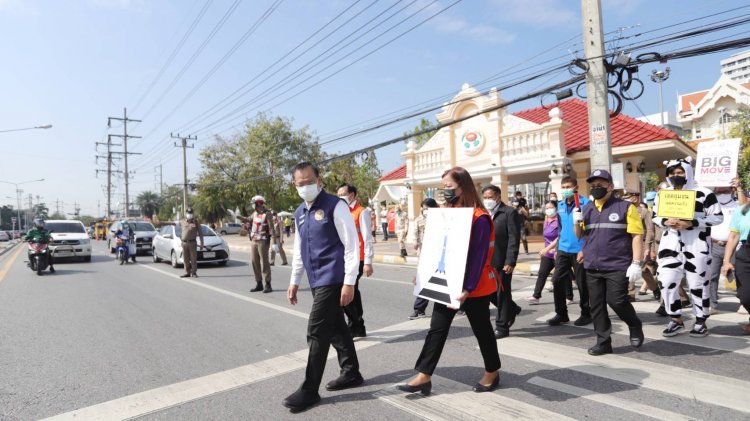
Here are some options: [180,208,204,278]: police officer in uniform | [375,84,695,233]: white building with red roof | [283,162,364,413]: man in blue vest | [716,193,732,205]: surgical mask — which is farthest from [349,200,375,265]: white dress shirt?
[375,84,695,233]: white building with red roof

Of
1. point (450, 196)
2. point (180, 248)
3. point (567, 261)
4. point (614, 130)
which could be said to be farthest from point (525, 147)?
point (450, 196)

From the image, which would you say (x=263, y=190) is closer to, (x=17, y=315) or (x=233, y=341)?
(x=17, y=315)

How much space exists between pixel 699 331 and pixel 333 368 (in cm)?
403

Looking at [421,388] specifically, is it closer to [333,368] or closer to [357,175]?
[333,368]

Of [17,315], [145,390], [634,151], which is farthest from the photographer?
[634,151]

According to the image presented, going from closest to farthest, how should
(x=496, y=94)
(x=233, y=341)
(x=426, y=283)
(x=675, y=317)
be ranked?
(x=426, y=283)
(x=675, y=317)
(x=233, y=341)
(x=496, y=94)

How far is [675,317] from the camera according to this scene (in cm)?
499

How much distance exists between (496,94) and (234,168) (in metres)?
28.5

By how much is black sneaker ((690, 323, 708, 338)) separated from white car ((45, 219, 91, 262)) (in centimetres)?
1880

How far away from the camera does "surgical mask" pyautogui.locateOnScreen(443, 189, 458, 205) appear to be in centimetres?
361

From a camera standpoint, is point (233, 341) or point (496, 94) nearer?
point (233, 341)

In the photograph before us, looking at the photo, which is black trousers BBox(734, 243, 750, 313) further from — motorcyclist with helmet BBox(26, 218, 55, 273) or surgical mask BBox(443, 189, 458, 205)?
motorcyclist with helmet BBox(26, 218, 55, 273)

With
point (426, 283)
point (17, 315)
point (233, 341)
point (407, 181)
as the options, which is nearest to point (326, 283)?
point (426, 283)

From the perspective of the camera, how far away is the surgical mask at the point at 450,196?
3607mm
